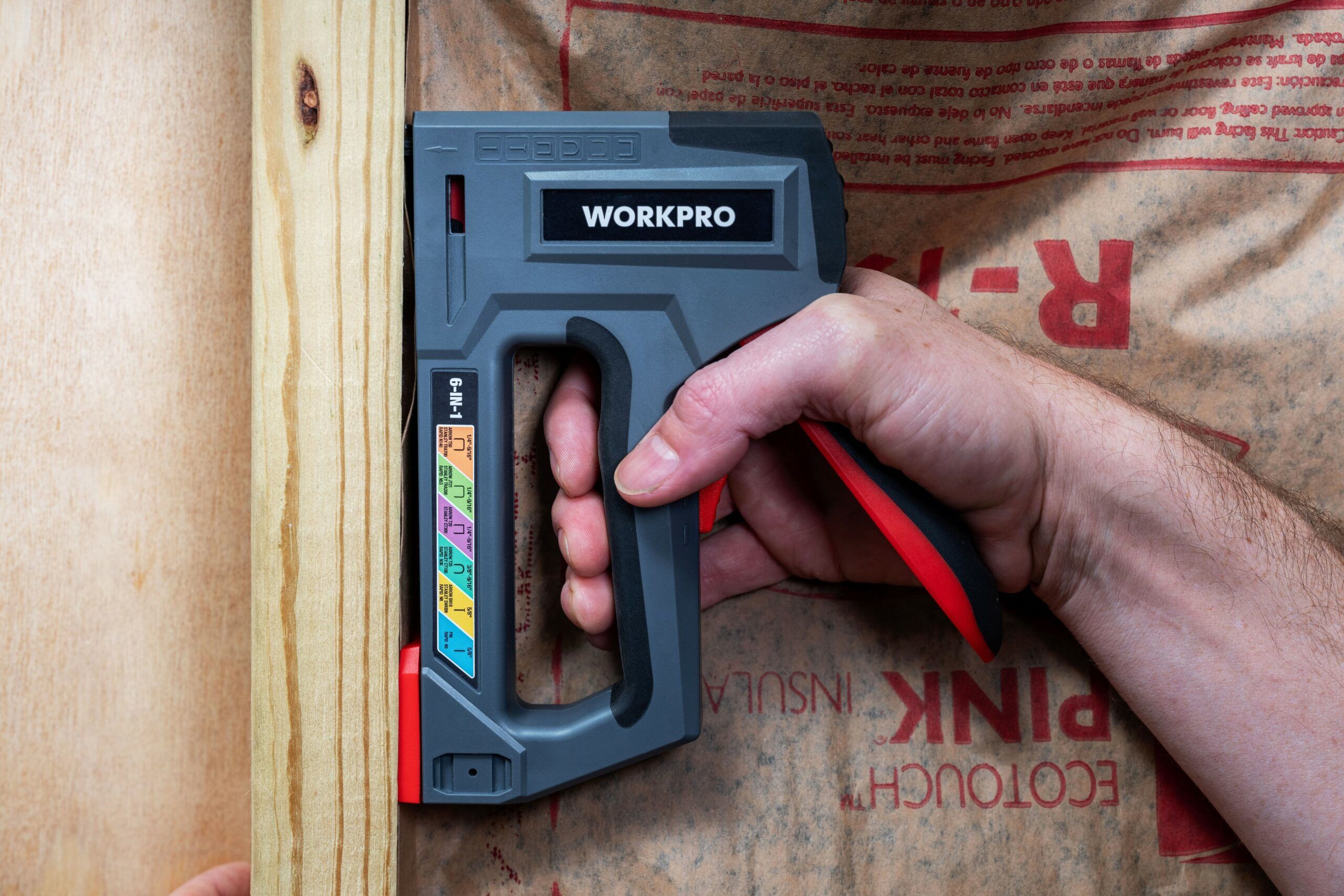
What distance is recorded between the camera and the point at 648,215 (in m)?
0.62

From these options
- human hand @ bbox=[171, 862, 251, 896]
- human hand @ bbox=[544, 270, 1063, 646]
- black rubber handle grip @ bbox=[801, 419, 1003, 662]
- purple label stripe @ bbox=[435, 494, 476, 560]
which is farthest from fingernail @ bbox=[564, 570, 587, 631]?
human hand @ bbox=[171, 862, 251, 896]

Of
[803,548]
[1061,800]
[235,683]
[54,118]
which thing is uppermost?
[54,118]

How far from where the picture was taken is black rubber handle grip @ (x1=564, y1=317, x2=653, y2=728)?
2.10 feet

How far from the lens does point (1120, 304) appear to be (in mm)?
769

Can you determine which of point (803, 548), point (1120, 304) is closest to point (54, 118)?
point (803, 548)

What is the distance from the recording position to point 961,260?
783 millimetres

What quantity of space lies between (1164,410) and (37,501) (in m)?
1.03

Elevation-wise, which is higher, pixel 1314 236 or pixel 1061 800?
pixel 1314 236

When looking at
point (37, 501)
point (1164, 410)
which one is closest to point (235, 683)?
point (37, 501)

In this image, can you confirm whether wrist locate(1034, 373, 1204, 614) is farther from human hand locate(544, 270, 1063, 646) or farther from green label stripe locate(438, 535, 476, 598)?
green label stripe locate(438, 535, 476, 598)

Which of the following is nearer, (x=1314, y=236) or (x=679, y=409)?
(x=679, y=409)

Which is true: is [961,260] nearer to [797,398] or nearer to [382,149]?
[797,398]

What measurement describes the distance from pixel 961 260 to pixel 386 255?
0.52 m

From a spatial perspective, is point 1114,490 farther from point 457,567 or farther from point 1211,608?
point 457,567
